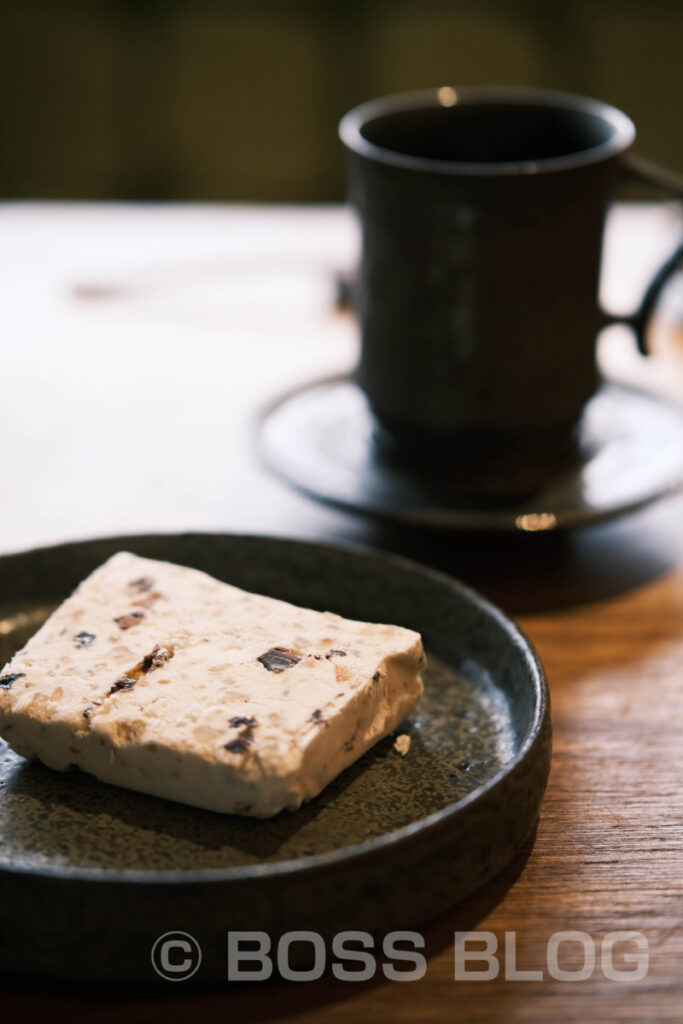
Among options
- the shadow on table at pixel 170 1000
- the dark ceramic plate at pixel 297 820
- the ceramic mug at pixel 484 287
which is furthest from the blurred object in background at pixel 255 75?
the shadow on table at pixel 170 1000

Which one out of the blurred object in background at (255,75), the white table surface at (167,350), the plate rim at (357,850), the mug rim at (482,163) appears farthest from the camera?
the blurred object in background at (255,75)

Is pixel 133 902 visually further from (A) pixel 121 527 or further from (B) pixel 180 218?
(B) pixel 180 218

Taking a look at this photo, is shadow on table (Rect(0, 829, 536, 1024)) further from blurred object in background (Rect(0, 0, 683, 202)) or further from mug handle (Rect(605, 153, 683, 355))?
blurred object in background (Rect(0, 0, 683, 202))

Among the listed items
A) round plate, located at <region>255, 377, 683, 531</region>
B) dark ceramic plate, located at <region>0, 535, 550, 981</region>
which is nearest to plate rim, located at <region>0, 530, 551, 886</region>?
dark ceramic plate, located at <region>0, 535, 550, 981</region>

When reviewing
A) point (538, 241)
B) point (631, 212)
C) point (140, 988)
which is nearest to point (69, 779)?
point (140, 988)

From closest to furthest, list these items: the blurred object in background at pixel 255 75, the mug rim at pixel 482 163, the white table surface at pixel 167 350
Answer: the mug rim at pixel 482 163, the white table surface at pixel 167 350, the blurred object in background at pixel 255 75

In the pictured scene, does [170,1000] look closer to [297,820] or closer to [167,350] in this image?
[297,820]

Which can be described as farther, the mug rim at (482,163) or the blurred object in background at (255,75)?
the blurred object in background at (255,75)

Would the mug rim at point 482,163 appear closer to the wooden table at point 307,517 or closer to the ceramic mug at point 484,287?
the ceramic mug at point 484,287

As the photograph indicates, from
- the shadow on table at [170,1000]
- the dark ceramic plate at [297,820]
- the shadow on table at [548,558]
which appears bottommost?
the shadow on table at [548,558]
